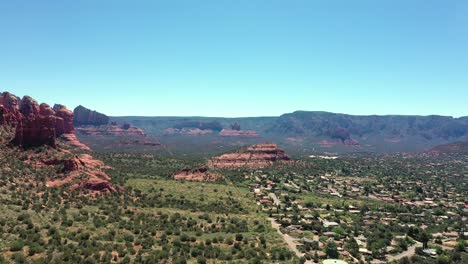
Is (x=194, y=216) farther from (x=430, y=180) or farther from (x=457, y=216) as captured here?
(x=430, y=180)

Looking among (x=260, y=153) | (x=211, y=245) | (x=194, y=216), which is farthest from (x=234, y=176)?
(x=211, y=245)

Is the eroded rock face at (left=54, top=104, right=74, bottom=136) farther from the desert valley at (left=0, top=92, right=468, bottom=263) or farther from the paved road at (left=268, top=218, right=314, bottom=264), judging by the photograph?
the paved road at (left=268, top=218, right=314, bottom=264)

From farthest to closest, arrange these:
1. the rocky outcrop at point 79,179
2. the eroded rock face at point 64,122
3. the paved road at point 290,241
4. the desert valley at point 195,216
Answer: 1. the eroded rock face at point 64,122
2. the rocky outcrop at point 79,179
3. the paved road at point 290,241
4. the desert valley at point 195,216

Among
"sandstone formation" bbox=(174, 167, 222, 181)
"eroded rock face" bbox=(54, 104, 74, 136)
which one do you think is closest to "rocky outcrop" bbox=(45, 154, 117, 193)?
"sandstone formation" bbox=(174, 167, 222, 181)

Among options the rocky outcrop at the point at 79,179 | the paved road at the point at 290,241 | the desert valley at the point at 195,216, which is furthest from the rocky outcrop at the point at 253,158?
the paved road at the point at 290,241

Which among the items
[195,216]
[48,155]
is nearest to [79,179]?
[48,155]

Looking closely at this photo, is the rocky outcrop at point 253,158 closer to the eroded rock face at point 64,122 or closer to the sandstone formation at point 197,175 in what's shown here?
the sandstone formation at point 197,175
